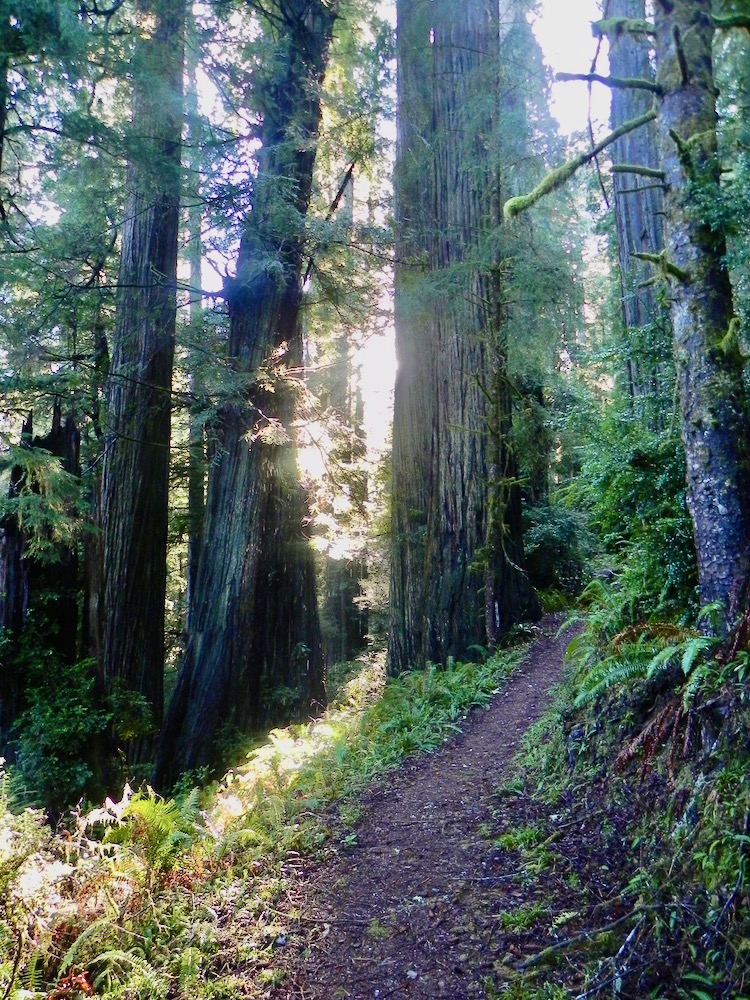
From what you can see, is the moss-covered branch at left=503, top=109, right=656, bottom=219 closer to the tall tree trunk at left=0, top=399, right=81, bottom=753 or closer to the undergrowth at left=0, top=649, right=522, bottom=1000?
the undergrowth at left=0, top=649, right=522, bottom=1000

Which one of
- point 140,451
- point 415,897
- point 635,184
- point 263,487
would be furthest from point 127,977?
point 635,184

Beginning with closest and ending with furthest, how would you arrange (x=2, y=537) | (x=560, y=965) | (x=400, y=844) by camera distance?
(x=560, y=965)
(x=400, y=844)
(x=2, y=537)

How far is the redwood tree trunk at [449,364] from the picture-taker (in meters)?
8.71

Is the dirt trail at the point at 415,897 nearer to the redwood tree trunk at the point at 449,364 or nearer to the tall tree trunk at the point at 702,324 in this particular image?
the tall tree trunk at the point at 702,324

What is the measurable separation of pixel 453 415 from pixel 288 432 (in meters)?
2.29

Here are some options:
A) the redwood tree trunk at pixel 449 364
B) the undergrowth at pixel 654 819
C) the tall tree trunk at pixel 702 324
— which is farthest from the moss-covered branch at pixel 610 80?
the redwood tree trunk at pixel 449 364

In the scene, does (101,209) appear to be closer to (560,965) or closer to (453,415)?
(453,415)

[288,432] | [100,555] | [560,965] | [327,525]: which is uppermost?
[288,432]

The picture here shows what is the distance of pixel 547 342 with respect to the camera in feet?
28.1

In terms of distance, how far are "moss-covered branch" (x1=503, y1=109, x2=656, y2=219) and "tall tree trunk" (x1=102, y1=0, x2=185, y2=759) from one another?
5137 millimetres

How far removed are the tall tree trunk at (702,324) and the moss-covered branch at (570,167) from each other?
0.55 feet

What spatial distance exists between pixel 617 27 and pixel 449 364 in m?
5.18

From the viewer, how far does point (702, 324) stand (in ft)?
12.5

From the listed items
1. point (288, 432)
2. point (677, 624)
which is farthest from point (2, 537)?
point (677, 624)
